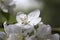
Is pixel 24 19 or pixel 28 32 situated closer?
pixel 28 32

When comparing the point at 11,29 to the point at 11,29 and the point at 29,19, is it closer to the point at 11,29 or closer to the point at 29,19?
the point at 11,29

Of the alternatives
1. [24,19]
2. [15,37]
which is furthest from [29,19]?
[15,37]

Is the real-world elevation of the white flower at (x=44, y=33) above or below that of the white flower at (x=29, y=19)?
below

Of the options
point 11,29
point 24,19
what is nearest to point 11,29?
point 11,29

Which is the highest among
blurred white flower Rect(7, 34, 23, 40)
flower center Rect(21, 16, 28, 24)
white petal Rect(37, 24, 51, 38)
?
flower center Rect(21, 16, 28, 24)

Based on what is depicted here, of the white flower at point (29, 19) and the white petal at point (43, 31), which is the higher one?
the white flower at point (29, 19)

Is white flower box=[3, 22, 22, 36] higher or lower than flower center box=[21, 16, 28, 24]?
lower

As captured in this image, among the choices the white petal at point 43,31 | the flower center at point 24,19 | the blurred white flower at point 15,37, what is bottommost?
the blurred white flower at point 15,37

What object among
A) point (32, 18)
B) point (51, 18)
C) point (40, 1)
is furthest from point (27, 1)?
point (32, 18)

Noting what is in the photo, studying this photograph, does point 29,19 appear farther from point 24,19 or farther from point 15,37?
point 15,37
